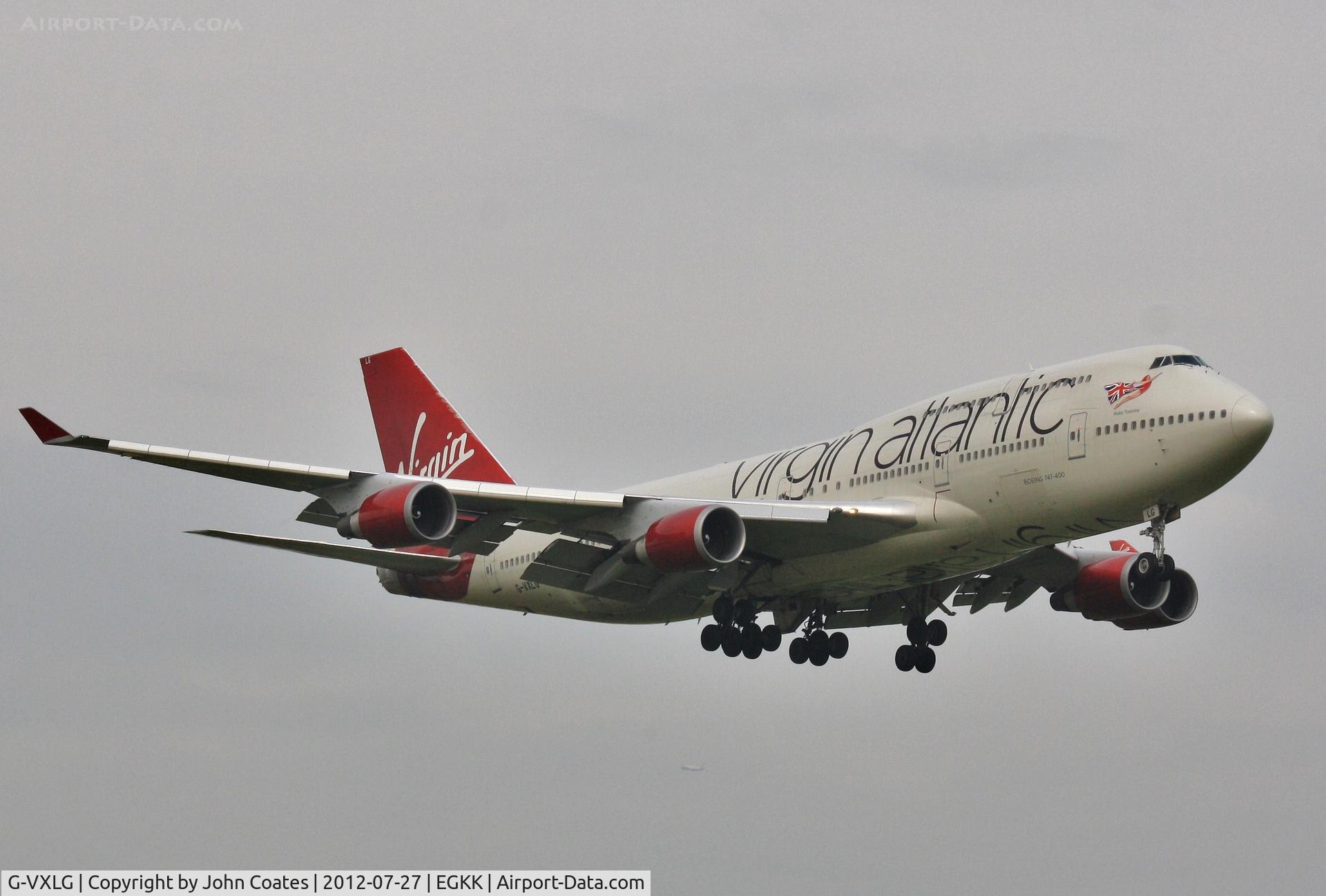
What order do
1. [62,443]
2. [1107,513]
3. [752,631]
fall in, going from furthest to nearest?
1. [752,631]
2. [1107,513]
3. [62,443]

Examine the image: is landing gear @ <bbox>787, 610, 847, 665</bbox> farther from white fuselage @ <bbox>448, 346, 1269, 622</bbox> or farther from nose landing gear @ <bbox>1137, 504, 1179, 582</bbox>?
nose landing gear @ <bbox>1137, 504, 1179, 582</bbox>

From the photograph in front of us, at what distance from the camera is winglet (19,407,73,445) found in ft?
93.1

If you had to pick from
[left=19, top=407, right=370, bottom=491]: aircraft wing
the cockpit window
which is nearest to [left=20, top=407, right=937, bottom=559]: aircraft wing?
[left=19, top=407, right=370, bottom=491]: aircraft wing

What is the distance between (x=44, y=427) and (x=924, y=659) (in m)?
21.6

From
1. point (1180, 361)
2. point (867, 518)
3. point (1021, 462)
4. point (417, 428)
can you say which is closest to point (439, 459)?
point (417, 428)

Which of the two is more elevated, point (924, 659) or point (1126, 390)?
point (1126, 390)

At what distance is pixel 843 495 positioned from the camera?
118 feet

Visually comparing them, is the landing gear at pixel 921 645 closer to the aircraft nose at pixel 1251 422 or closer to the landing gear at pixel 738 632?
the landing gear at pixel 738 632

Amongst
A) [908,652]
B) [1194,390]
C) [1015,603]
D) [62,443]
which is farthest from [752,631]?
[62,443]

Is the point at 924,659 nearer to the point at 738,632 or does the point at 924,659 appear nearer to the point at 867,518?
the point at 738,632

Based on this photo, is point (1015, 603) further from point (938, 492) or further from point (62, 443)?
point (62, 443)

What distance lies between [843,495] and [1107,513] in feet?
20.6

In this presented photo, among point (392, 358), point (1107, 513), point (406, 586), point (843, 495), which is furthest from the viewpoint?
point (392, 358)

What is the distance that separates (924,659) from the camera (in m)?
40.9
